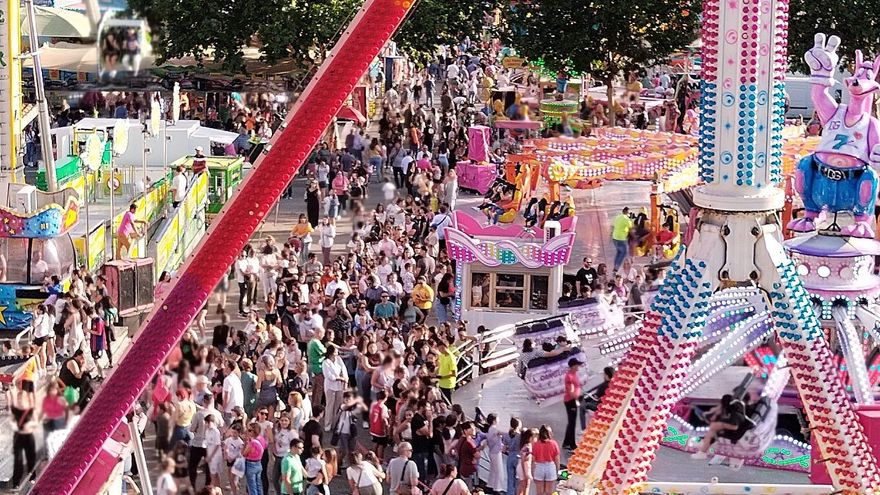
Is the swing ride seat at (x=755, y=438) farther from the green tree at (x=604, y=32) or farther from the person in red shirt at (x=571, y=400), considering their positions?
the green tree at (x=604, y=32)

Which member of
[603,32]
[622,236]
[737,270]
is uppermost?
[603,32]

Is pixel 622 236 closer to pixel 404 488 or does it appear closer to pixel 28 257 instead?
pixel 28 257

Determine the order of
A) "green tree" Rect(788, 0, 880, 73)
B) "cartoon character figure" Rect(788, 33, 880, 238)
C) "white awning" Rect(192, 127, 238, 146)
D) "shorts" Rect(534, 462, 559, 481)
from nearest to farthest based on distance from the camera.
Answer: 1. "shorts" Rect(534, 462, 559, 481)
2. "cartoon character figure" Rect(788, 33, 880, 238)
3. "white awning" Rect(192, 127, 238, 146)
4. "green tree" Rect(788, 0, 880, 73)

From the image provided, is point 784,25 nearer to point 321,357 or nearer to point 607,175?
point 321,357

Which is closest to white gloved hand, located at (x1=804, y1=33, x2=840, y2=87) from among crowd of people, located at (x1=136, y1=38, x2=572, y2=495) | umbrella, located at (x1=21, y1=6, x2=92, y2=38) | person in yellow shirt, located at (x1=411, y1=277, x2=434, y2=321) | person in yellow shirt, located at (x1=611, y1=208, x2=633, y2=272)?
crowd of people, located at (x1=136, y1=38, x2=572, y2=495)

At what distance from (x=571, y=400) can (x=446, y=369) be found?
133cm

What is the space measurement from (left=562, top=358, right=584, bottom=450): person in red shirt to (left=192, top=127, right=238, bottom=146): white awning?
645 inches

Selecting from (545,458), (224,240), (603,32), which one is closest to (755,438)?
(545,458)

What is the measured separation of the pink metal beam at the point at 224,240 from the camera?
580cm

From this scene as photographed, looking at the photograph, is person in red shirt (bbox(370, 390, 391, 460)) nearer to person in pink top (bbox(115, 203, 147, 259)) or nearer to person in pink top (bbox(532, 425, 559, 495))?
person in pink top (bbox(532, 425, 559, 495))

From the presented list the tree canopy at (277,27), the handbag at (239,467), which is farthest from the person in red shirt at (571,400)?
the tree canopy at (277,27)

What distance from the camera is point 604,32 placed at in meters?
36.2

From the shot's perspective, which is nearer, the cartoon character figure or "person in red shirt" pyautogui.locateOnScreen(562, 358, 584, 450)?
"person in red shirt" pyautogui.locateOnScreen(562, 358, 584, 450)

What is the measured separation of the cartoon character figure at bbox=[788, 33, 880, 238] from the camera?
54.7 feet
